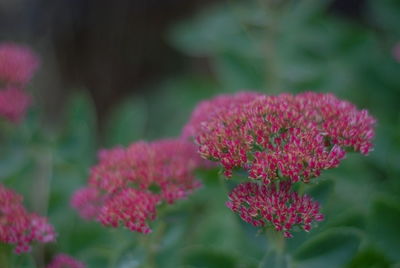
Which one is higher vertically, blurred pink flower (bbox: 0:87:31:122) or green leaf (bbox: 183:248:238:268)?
blurred pink flower (bbox: 0:87:31:122)

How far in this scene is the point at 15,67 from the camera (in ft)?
5.62

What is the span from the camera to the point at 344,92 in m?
2.27

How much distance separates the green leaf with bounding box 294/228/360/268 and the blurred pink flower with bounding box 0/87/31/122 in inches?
31.4

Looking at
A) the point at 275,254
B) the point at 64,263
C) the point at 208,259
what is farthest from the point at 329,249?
the point at 64,263

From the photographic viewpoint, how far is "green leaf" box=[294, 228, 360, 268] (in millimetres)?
1235

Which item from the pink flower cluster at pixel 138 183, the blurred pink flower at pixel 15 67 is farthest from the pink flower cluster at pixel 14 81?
the pink flower cluster at pixel 138 183

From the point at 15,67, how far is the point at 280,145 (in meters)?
0.89

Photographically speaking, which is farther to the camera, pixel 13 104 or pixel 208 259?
pixel 13 104

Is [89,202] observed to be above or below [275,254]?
above

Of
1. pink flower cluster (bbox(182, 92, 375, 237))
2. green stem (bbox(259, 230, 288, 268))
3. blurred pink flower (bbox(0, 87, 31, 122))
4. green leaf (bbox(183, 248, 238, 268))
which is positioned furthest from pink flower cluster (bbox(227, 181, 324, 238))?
blurred pink flower (bbox(0, 87, 31, 122))

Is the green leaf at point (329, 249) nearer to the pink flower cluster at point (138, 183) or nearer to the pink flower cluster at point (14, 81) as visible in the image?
the pink flower cluster at point (138, 183)

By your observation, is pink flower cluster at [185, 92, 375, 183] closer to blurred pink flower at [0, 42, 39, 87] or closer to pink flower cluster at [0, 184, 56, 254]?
pink flower cluster at [0, 184, 56, 254]

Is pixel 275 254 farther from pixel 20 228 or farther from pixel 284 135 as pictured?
Result: pixel 20 228

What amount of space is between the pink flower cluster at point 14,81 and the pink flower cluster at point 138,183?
42 cm
